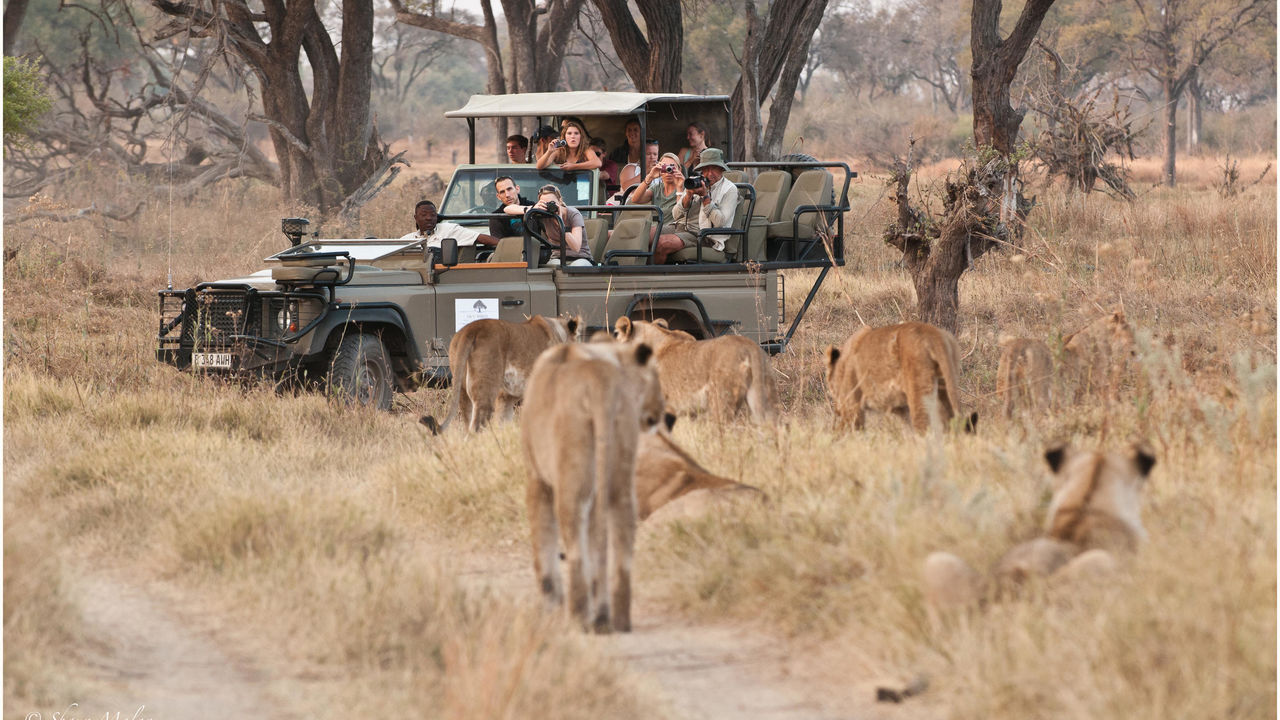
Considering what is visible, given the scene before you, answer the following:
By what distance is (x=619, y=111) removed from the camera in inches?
404

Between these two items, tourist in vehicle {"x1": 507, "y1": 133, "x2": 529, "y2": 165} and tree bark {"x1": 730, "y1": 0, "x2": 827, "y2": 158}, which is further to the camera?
tree bark {"x1": 730, "y1": 0, "x2": 827, "y2": 158}

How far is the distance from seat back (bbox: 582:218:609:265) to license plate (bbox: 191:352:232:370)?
2.66m

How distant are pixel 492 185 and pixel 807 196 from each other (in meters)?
2.41

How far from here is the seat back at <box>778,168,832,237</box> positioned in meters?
10.4

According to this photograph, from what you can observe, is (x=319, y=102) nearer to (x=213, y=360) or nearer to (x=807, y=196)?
(x=807, y=196)

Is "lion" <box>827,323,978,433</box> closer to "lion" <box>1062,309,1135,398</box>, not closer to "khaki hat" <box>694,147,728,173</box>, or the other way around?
"lion" <box>1062,309,1135,398</box>

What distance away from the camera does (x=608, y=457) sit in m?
4.19

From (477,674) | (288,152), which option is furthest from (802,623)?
(288,152)

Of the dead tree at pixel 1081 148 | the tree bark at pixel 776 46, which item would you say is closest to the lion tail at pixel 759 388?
the tree bark at pixel 776 46

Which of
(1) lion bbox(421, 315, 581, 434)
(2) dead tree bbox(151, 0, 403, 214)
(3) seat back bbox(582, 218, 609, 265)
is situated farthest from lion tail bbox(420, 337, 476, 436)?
(2) dead tree bbox(151, 0, 403, 214)

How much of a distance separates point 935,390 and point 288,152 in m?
16.7

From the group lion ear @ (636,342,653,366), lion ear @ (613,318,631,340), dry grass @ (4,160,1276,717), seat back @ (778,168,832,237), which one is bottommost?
dry grass @ (4,160,1276,717)

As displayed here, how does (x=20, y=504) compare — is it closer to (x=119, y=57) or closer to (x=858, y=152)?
(x=858, y=152)

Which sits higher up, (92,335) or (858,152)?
(858,152)
